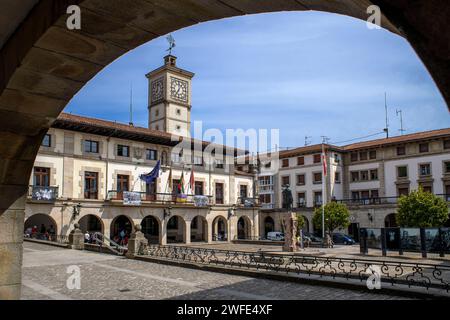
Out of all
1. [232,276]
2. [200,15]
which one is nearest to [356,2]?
[200,15]

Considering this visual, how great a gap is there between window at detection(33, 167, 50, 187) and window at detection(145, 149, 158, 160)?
9.11 metres

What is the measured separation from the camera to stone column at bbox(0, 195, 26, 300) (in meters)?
5.11

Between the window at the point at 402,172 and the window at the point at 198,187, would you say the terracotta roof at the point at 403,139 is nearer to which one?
the window at the point at 402,172

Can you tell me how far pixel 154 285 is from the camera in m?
12.8

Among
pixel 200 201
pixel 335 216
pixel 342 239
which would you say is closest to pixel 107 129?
pixel 200 201

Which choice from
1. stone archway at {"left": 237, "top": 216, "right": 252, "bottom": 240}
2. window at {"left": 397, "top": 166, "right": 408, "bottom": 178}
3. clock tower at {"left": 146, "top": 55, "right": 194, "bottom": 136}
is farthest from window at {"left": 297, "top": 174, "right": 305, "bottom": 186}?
clock tower at {"left": 146, "top": 55, "right": 194, "bottom": 136}

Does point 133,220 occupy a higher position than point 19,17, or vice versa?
point 19,17

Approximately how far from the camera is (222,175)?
141ft

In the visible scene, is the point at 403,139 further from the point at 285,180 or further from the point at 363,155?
the point at 285,180

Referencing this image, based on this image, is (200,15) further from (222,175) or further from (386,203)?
(386,203)

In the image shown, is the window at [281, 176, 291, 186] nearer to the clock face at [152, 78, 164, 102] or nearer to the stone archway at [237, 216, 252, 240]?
the stone archway at [237, 216, 252, 240]
